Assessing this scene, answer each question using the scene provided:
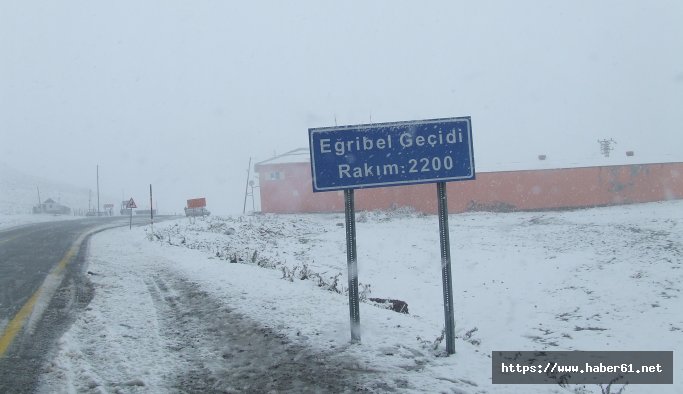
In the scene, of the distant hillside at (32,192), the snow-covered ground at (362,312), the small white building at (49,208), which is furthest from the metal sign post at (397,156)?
the distant hillside at (32,192)

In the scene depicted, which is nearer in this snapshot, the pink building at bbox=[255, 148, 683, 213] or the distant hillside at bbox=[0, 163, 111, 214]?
the pink building at bbox=[255, 148, 683, 213]

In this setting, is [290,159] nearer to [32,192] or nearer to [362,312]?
[362,312]

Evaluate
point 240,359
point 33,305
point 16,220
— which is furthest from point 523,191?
point 240,359

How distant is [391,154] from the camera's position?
5.57 meters

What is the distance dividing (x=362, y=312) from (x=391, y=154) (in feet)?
7.96

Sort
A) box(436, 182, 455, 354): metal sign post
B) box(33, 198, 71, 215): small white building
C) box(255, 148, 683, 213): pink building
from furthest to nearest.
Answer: box(33, 198, 71, 215): small white building < box(255, 148, 683, 213): pink building < box(436, 182, 455, 354): metal sign post

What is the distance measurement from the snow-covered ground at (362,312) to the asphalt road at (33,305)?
0.24 m

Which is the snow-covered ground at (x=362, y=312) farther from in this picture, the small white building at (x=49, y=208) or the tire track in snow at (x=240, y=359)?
the small white building at (x=49, y=208)

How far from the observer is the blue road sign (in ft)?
18.1

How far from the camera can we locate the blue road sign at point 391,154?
552 centimetres

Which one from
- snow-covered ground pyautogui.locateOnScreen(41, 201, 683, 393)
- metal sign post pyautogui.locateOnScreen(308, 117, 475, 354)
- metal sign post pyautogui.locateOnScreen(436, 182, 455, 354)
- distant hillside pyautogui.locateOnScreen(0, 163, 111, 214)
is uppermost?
distant hillside pyautogui.locateOnScreen(0, 163, 111, 214)

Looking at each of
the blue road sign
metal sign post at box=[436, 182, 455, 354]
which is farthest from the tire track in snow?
the blue road sign

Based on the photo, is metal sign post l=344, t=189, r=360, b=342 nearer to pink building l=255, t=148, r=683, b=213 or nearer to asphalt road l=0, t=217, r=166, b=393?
asphalt road l=0, t=217, r=166, b=393

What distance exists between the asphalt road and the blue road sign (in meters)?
3.28
